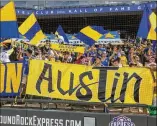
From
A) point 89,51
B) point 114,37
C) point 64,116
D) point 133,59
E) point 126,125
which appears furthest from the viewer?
point 114,37

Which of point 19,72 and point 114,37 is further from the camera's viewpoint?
point 114,37

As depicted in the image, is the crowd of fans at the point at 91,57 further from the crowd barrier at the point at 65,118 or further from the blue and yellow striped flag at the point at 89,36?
the crowd barrier at the point at 65,118

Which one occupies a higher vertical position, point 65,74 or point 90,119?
point 65,74

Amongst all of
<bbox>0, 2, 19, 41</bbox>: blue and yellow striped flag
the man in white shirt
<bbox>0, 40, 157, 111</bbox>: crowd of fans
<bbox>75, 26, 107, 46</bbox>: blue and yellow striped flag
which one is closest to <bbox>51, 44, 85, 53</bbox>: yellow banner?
<bbox>0, 40, 157, 111</bbox>: crowd of fans

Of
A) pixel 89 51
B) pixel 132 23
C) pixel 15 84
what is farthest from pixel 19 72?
pixel 132 23

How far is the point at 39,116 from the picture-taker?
8438 millimetres

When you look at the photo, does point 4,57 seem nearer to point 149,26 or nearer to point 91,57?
point 91,57

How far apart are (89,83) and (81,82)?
0.17 metres

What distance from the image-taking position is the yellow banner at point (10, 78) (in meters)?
8.91

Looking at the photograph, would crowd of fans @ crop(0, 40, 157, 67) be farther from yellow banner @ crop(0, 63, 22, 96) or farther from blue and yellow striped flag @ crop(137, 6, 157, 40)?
blue and yellow striped flag @ crop(137, 6, 157, 40)

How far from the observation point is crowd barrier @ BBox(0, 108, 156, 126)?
768 cm

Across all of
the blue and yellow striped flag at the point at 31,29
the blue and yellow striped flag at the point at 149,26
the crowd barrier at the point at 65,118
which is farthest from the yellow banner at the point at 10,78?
the blue and yellow striped flag at the point at 149,26

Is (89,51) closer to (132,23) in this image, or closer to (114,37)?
Answer: (114,37)

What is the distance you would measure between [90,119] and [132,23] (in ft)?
48.2
